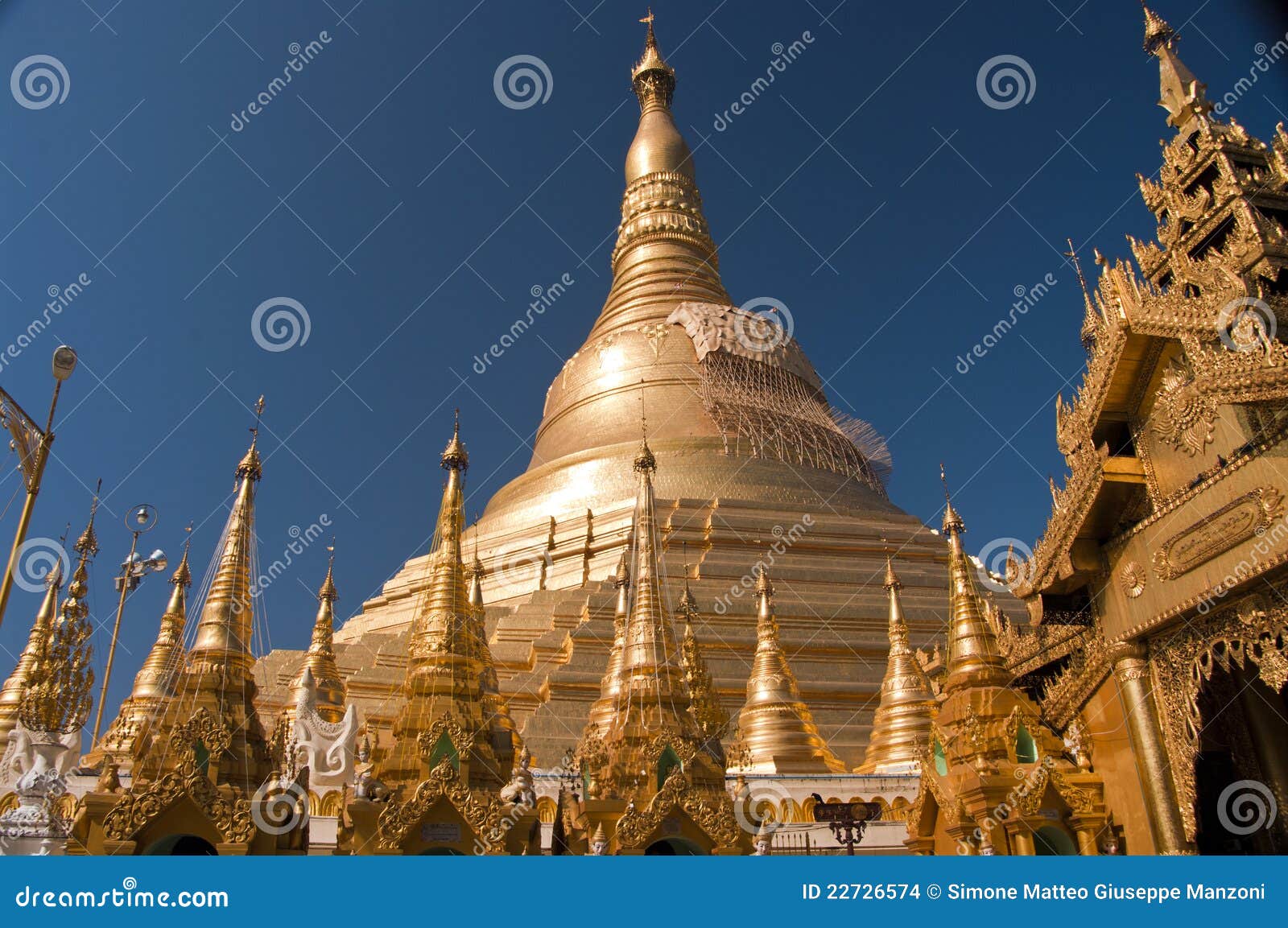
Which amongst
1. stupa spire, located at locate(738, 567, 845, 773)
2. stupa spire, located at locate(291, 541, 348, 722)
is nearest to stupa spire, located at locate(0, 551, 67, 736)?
→ stupa spire, located at locate(291, 541, 348, 722)

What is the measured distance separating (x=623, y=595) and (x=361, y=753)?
635 centimetres

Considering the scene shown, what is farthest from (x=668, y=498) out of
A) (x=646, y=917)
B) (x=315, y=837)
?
(x=646, y=917)

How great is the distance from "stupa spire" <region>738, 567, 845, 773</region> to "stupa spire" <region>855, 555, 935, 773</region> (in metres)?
0.75

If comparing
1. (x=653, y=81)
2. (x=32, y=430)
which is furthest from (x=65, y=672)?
(x=653, y=81)

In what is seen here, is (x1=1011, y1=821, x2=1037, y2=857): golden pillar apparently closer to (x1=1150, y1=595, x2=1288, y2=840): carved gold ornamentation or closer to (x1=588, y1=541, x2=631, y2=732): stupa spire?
(x1=1150, y1=595, x2=1288, y2=840): carved gold ornamentation

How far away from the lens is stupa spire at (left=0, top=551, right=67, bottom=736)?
45.5ft

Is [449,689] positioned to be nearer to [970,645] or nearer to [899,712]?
[970,645]

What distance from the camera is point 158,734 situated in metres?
7.54

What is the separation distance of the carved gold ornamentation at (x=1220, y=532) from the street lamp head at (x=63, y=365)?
974 centimetres

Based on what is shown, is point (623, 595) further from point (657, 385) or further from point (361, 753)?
point (657, 385)

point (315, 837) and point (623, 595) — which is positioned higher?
point (623, 595)

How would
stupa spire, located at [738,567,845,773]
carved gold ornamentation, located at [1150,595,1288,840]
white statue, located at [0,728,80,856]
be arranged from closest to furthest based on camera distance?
1. carved gold ornamentation, located at [1150,595,1288,840]
2. white statue, located at [0,728,80,856]
3. stupa spire, located at [738,567,845,773]

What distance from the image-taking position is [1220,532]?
652cm

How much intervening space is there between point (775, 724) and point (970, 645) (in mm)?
5893
